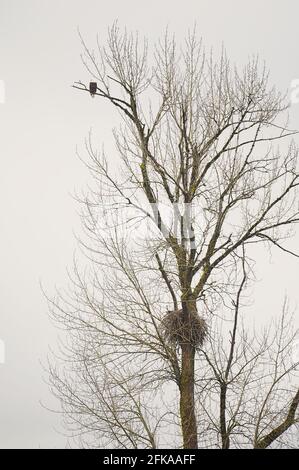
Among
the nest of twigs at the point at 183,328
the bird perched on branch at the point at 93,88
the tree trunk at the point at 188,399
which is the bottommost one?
the tree trunk at the point at 188,399

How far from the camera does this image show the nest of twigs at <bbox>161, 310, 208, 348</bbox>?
342 inches

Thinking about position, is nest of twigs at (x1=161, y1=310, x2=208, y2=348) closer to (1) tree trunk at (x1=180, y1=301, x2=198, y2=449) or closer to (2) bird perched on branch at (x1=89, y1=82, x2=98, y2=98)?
(1) tree trunk at (x1=180, y1=301, x2=198, y2=449)

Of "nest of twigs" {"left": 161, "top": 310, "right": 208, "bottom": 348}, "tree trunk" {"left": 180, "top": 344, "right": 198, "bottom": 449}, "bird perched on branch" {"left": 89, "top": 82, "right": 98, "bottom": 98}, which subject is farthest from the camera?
"bird perched on branch" {"left": 89, "top": 82, "right": 98, "bottom": 98}

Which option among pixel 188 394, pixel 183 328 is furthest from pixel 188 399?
pixel 183 328

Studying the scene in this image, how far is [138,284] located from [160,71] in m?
3.02

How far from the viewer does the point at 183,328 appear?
8.70 meters

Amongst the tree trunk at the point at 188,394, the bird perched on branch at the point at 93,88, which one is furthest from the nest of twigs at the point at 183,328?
the bird perched on branch at the point at 93,88

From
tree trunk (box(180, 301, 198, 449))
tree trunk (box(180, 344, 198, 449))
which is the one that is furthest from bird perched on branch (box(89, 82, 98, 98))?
tree trunk (box(180, 344, 198, 449))

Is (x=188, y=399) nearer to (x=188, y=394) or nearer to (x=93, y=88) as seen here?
(x=188, y=394)

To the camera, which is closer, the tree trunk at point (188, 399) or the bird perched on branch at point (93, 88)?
the tree trunk at point (188, 399)

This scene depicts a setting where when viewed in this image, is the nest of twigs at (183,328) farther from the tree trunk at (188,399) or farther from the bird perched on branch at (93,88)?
the bird perched on branch at (93,88)

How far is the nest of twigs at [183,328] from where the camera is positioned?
869 centimetres
